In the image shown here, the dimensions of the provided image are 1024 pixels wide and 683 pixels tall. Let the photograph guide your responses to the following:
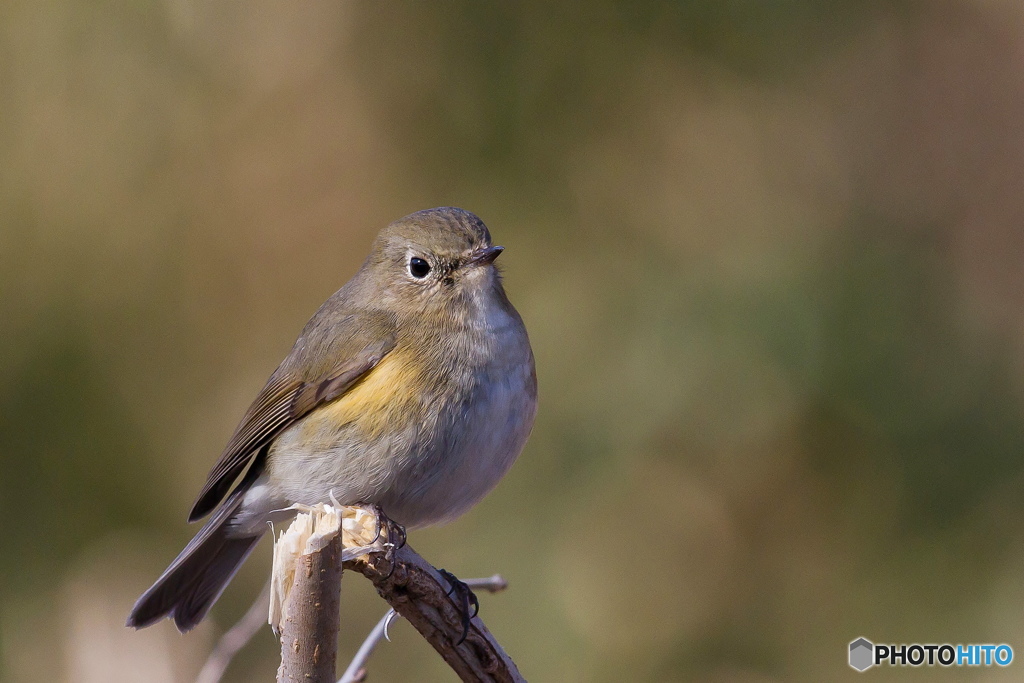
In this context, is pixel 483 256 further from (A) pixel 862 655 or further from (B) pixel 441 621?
(A) pixel 862 655

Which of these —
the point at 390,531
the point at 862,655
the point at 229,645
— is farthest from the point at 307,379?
the point at 862,655

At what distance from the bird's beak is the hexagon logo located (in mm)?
1915

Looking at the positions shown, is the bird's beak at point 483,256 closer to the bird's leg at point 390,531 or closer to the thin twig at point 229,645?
the bird's leg at point 390,531

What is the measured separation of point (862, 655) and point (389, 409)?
6.58 ft

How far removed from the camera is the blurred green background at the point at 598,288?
3891 mm

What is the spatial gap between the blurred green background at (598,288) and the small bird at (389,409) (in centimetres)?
54

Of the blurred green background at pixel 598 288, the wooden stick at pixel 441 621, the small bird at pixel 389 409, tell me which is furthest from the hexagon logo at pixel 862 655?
the wooden stick at pixel 441 621

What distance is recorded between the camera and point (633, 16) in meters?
4.41

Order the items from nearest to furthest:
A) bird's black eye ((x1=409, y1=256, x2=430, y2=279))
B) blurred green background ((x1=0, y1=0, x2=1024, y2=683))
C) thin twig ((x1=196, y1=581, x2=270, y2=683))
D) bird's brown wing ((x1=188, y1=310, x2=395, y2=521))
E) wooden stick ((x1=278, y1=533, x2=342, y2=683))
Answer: wooden stick ((x1=278, y1=533, x2=342, y2=683))
thin twig ((x1=196, y1=581, x2=270, y2=683))
bird's brown wing ((x1=188, y1=310, x2=395, y2=521))
bird's black eye ((x1=409, y1=256, x2=430, y2=279))
blurred green background ((x1=0, y1=0, x2=1024, y2=683))

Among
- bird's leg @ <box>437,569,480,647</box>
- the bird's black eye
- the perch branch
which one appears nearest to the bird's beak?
the bird's black eye

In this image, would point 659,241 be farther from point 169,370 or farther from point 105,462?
point 105,462

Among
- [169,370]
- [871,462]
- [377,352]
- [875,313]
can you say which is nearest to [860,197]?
[875,313]

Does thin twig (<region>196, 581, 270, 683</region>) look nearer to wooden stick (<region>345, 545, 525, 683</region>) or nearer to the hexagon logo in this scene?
wooden stick (<region>345, 545, 525, 683</region>)

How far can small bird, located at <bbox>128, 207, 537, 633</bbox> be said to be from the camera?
2779mm
